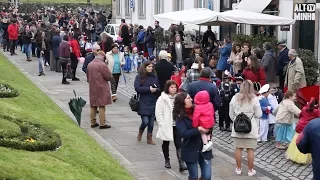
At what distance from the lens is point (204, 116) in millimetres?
8875

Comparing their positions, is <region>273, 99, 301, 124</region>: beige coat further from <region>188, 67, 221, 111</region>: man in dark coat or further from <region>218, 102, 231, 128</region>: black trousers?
<region>218, 102, 231, 128</region>: black trousers

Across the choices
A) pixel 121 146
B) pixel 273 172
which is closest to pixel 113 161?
pixel 121 146

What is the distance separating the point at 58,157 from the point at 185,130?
2.17 meters

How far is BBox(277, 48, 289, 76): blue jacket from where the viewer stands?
17.2 meters

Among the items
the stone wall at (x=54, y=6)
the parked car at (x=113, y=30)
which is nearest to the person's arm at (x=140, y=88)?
the parked car at (x=113, y=30)

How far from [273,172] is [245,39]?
1041cm

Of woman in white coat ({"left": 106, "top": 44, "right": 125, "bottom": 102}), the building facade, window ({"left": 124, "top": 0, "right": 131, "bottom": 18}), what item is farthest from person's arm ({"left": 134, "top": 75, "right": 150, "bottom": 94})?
window ({"left": 124, "top": 0, "right": 131, "bottom": 18})

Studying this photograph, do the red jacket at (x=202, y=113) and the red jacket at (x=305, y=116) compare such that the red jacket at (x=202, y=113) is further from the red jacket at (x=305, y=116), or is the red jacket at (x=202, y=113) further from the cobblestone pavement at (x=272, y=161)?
the red jacket at (x=305, y=116)

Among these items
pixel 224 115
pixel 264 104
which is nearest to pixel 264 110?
pixel 264 104

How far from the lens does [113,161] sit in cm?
1073

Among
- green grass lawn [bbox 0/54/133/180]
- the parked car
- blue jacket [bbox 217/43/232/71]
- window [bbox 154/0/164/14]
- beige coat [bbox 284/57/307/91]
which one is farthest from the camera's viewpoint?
window [bbox 154/0/164/14]

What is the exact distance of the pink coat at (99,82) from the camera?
13.8 metres

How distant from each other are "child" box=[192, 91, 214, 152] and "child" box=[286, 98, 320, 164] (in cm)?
253

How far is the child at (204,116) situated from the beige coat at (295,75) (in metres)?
6.39
